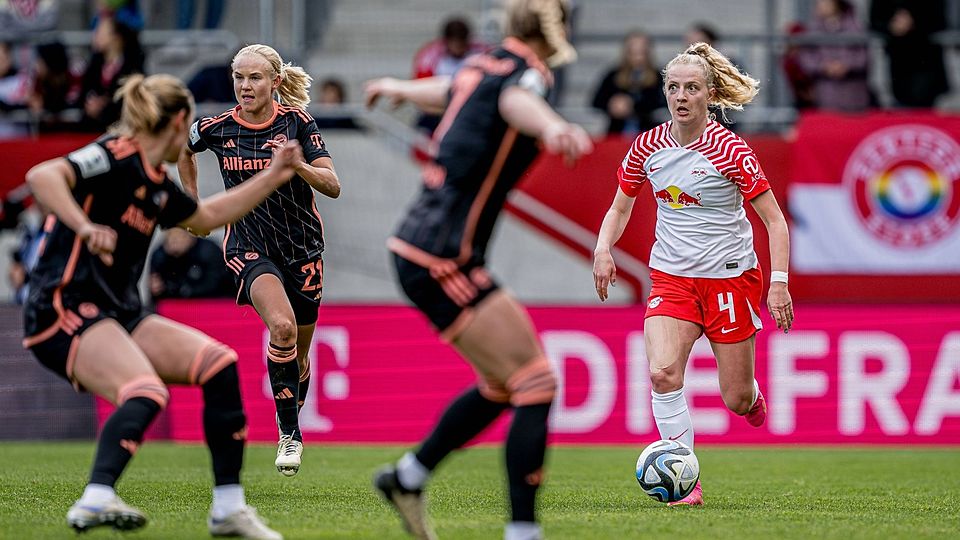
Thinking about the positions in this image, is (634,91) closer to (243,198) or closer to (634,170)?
(634,170)

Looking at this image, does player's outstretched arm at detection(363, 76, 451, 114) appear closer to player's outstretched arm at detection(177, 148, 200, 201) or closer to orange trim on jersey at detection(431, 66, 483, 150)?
orange trim on jersey at detection(431, 66, 483, 150)

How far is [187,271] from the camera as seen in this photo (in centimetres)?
1484

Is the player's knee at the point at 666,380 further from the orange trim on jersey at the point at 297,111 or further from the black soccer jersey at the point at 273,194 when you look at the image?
the orange trim on jersey at the point at 297,111

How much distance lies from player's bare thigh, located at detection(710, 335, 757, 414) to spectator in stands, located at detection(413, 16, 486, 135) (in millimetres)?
8065

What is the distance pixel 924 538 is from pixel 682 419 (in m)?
1.82

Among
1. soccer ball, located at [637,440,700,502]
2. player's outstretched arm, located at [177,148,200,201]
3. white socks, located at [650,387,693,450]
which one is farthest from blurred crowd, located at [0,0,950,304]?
soccer ball, located at [637,440,700,502]

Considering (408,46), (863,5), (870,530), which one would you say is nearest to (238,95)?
(870,530)

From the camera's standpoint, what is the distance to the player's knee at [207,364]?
6.11m

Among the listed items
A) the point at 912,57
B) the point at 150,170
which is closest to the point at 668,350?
the point at 150,170

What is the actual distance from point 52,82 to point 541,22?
39.2 ft

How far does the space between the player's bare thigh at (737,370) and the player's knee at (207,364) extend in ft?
10.2

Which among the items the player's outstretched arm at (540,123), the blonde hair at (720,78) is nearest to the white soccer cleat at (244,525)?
the player's outstretched arm at (540,123)

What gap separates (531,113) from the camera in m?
5.34

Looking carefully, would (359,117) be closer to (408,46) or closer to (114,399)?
(408,46)
